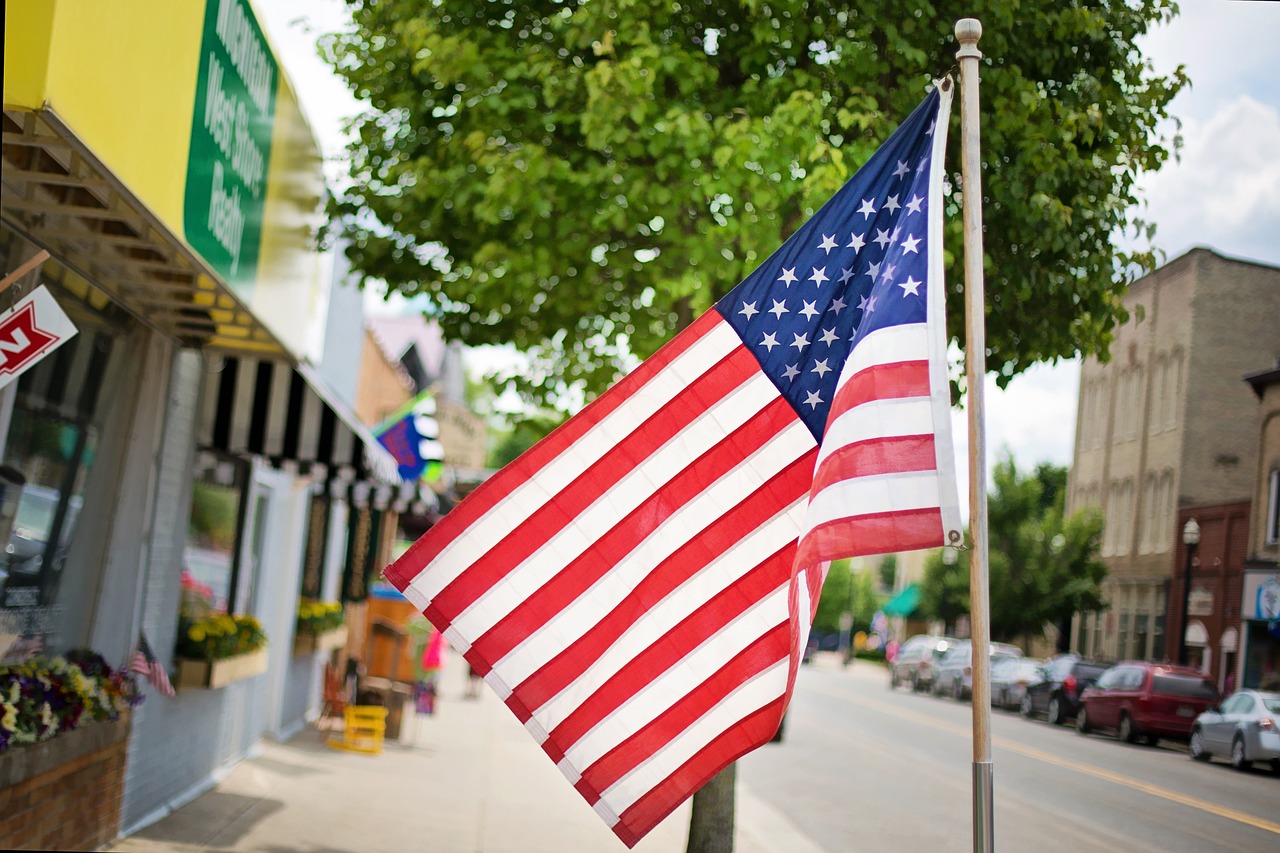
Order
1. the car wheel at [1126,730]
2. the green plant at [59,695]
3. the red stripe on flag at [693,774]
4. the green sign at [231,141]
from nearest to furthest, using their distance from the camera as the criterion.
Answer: the red stripe on flag at [693,774] → the green sign at [231,141] → the green plant at [59,695] → the car wheel at [1126,730]

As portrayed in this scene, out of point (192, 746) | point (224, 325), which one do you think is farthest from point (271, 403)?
point (192, 746)

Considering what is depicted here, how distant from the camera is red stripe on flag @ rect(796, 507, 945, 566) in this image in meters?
4.72

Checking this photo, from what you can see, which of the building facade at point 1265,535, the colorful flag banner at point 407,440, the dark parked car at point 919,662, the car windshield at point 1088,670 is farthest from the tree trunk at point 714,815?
the dark parked car at point 919,662

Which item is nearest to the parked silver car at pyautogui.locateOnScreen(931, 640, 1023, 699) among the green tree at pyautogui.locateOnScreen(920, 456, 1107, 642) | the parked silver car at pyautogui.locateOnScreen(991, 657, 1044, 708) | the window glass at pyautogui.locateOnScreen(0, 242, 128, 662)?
the parked silver car at pyautogui.locateOnScreen(991, 657, 1044, 708)

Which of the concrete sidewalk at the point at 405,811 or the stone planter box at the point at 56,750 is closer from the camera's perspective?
the stone planter box at the point at 56,750

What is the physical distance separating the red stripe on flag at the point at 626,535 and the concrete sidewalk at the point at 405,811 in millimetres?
4502

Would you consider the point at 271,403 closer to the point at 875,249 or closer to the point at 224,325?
the point at 224,325

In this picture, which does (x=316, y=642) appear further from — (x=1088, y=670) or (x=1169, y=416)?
(x=1088, y=670)

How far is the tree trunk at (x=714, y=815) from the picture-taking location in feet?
26.6

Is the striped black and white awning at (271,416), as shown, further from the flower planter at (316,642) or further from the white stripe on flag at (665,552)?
the flower planter at (316,642)

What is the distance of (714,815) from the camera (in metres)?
8.15

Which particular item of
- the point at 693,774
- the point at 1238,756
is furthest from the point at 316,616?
the point at 693,774

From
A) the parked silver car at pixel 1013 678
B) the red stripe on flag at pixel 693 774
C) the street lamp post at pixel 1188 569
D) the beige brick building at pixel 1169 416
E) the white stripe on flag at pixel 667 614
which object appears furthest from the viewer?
the parked silver car at pixel 1013 678

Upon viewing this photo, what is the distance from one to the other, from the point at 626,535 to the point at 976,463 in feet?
5.41
